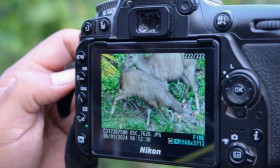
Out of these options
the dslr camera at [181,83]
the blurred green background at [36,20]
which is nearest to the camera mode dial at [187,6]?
the dslr camera at [181,83]

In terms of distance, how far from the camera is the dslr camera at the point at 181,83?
690mm

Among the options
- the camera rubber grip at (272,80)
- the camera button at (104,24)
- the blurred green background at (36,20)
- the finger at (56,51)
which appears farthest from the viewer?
the blurred green background at (36,20)

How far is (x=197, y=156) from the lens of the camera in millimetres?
735

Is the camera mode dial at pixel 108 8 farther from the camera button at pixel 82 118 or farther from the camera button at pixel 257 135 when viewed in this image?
the camera button at pixel 257 135

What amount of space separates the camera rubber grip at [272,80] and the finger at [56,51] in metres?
0.40

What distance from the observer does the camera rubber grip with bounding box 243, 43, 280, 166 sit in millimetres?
679

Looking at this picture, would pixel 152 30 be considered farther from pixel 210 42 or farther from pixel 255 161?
pixel 255 161

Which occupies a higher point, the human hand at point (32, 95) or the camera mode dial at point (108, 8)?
the camera mode dial at point (108, 8)

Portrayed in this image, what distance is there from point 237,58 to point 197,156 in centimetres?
17

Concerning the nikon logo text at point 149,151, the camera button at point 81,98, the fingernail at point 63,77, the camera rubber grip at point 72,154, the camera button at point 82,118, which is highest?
the fingernail at point 63,77

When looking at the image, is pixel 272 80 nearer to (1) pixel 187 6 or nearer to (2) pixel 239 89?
(2) pixel 239 89

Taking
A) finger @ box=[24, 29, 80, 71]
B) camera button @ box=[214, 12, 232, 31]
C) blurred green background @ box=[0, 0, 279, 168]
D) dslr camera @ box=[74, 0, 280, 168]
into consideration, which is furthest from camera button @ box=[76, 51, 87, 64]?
blurred green background @ box=[0, 0, 279, 168]

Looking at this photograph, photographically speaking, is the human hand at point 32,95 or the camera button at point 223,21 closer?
the camera button at point 223,21

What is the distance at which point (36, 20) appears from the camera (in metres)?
1.21
